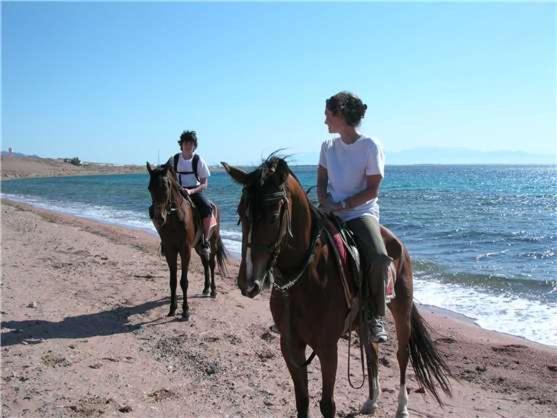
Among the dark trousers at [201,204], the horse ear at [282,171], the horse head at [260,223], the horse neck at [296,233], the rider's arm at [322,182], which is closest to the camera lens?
the horse head at [260,223]

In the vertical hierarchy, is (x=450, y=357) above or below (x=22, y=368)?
below

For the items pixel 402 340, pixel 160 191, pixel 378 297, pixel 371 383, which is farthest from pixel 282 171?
pixel 160 191

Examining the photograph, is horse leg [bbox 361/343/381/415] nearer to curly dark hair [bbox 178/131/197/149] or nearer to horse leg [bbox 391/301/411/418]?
horse leg [bbox 391/301/411/418]

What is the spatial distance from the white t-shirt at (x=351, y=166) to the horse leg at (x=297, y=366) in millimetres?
1140

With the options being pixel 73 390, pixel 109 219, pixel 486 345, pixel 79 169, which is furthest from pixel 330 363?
pixel 79 169

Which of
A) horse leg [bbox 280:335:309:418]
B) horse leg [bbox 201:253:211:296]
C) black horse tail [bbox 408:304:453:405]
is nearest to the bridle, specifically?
horse leg [bbox 280:335:309:418]

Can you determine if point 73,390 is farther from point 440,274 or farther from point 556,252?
point 556,252

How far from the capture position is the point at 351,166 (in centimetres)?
365

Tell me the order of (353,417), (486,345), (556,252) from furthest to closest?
1. (556,252)
2. (486,345)
3. (353,417)

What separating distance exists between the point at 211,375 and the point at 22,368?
2.11 m

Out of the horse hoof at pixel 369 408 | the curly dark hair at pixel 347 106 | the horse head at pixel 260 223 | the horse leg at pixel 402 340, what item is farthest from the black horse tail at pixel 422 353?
the horse head at pixel 260 223

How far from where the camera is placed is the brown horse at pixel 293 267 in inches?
110

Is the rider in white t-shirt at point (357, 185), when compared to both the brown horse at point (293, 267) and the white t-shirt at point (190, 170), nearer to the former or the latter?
the brown horse at point (293, 267)

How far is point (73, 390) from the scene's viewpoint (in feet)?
15.2
